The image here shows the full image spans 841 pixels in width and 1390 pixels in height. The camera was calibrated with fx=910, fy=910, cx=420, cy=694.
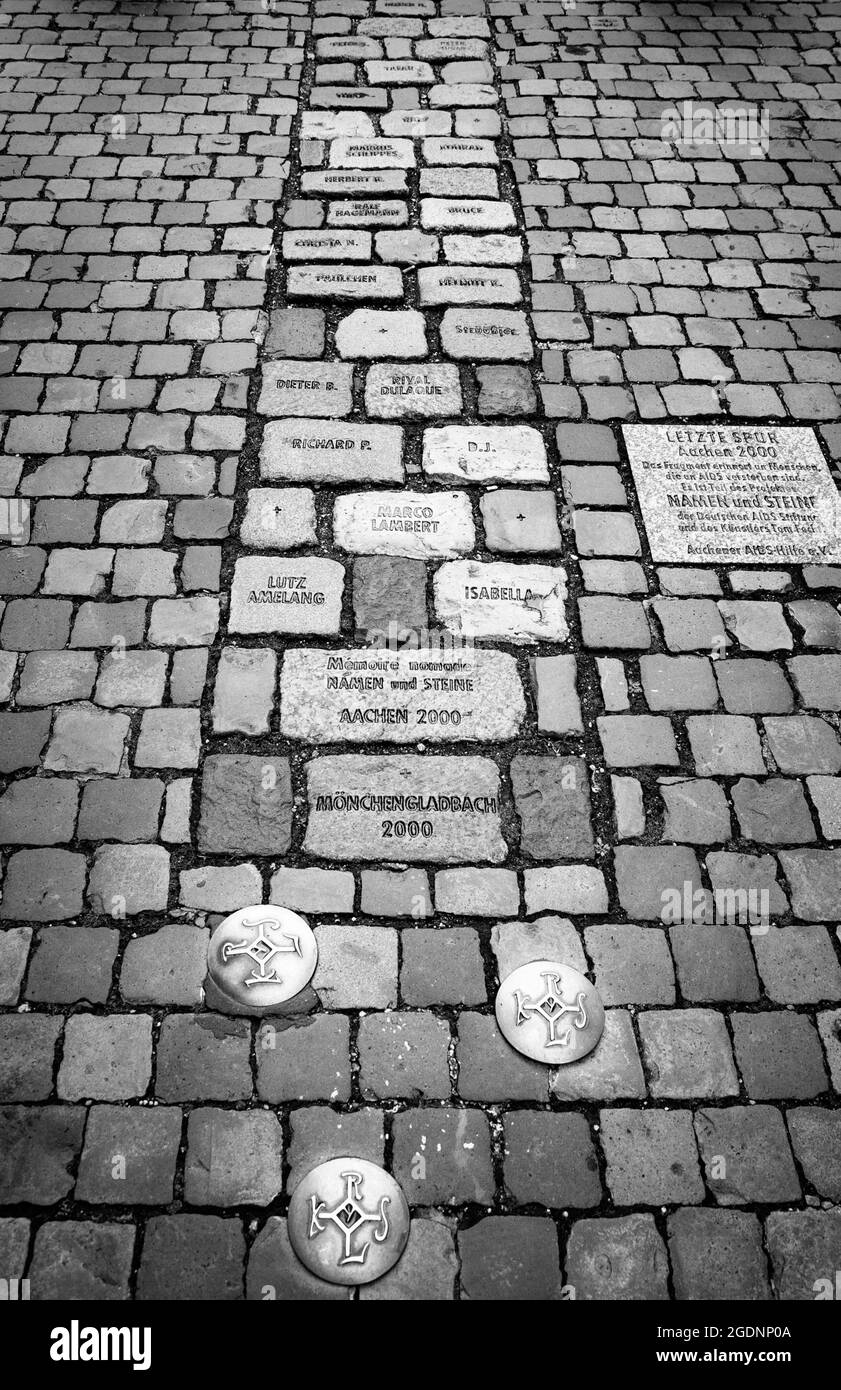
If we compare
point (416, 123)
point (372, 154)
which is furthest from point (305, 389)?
point (416, 123)

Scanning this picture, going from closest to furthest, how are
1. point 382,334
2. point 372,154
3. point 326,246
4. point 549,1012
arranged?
1. point 549,1012
2. point 382,334
3. point 326,246
4. point 372,154

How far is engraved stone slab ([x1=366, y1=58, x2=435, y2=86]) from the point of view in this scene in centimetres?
641

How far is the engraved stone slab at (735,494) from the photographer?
164 inches

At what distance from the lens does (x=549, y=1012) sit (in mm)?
2979

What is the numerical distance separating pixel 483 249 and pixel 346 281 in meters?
0.87

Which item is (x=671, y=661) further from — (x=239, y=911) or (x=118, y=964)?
(x=118, y=964)

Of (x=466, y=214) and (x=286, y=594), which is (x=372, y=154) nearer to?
(x=466, y=214)

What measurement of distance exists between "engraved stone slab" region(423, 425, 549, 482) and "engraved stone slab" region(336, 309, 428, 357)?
64 cm

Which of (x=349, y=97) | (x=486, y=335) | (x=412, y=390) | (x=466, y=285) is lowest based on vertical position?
(x=412, y=390)

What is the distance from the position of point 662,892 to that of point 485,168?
16.0ft

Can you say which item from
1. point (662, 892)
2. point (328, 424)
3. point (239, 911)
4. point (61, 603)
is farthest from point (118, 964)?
point (328, 424)

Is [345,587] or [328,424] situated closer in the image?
[345,587]

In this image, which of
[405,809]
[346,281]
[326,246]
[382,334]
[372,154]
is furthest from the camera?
[372,154]

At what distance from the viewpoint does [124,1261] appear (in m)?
2.57
